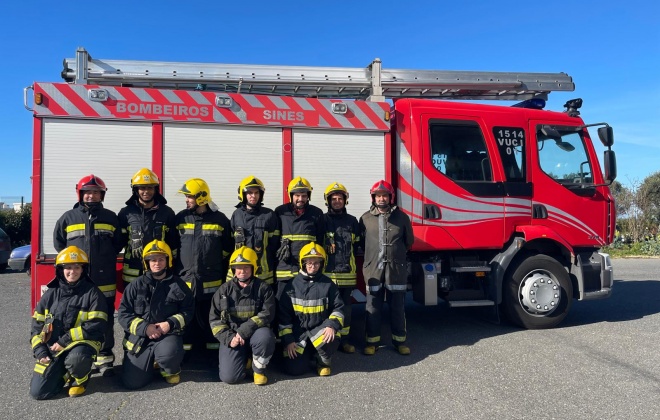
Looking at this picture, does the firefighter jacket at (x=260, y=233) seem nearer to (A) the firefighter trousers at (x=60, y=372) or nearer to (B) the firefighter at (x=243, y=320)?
(B) the firefighter at (x=243, y=320)

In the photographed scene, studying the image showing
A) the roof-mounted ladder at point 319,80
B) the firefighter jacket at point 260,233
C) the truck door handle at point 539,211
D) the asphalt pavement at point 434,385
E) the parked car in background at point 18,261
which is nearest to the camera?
the asphalt pavement at point 434,385

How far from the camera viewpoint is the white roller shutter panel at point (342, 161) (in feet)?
16.6

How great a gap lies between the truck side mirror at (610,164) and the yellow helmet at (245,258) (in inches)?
176

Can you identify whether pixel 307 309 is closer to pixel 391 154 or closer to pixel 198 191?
pixel 198 191

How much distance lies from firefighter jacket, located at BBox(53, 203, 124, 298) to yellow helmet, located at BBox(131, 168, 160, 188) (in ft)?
1.26

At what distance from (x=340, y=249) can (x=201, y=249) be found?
137 centimetres

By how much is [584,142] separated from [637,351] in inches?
102

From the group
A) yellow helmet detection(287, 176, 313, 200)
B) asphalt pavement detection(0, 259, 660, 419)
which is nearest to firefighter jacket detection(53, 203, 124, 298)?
asphalt pavement detection(0, 259, 660, 419)

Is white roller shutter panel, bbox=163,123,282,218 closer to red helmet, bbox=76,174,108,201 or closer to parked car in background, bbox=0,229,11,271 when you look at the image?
red helmet, bbox=76,174,108,201

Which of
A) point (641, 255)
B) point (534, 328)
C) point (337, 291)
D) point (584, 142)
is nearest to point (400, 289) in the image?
point (337, 291)

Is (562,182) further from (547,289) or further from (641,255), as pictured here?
(641,255)

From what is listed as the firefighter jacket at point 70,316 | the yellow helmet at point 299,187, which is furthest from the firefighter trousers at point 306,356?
the firefighter jacket at point 70,316

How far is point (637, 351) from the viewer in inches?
189

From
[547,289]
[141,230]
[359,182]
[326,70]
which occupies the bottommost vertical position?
[547,289]
